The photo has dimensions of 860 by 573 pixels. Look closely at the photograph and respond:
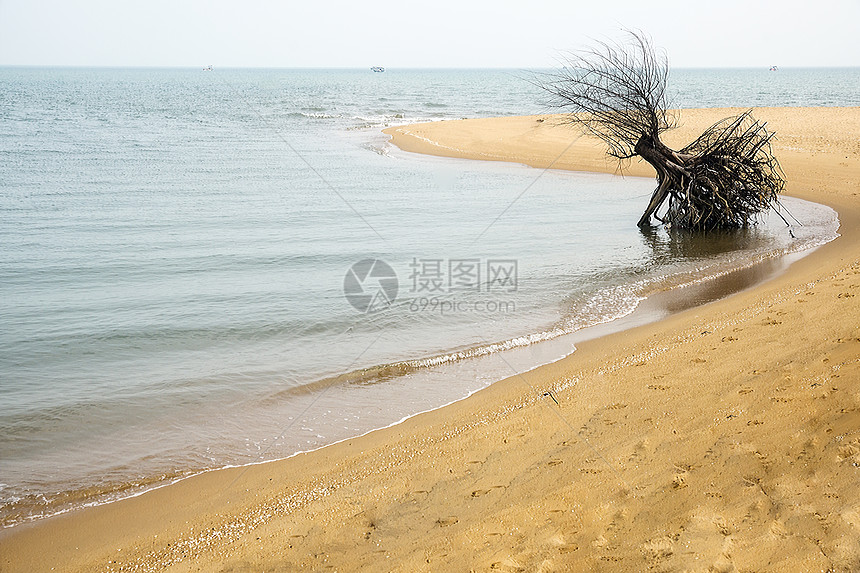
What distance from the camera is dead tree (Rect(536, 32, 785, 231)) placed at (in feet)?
36.6

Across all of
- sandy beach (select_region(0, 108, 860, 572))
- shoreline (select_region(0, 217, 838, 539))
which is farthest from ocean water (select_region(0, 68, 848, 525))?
sandy beach (select_region(0, 108, 860, 572))

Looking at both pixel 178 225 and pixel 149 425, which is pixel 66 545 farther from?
pixel 178 225

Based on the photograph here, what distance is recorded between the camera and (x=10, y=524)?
431 centimetres

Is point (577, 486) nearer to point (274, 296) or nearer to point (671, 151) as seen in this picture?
point (274, 296)

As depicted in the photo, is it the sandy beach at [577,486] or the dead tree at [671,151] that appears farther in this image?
the dead tree at [671,151]

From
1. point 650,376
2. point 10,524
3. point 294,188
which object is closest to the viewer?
point 10,524

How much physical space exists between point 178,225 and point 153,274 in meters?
3.32

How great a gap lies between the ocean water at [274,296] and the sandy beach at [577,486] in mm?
591

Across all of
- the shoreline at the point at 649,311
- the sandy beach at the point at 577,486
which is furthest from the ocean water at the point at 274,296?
the sandy beach at the point at 577,486

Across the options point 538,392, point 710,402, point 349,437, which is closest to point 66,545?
point 349,437

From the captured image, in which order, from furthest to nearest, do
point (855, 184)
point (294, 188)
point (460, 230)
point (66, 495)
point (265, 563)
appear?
1. point (294, 188)
2. point (855, 184)
3. point (460, 230)
4. point (66, 495)
5. point (265, 563)

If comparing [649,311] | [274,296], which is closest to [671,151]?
[649,311]

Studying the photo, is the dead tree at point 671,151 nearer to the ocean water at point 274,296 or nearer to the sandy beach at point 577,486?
the ocean water at point 274,296

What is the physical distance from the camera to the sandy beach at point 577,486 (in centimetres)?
307
